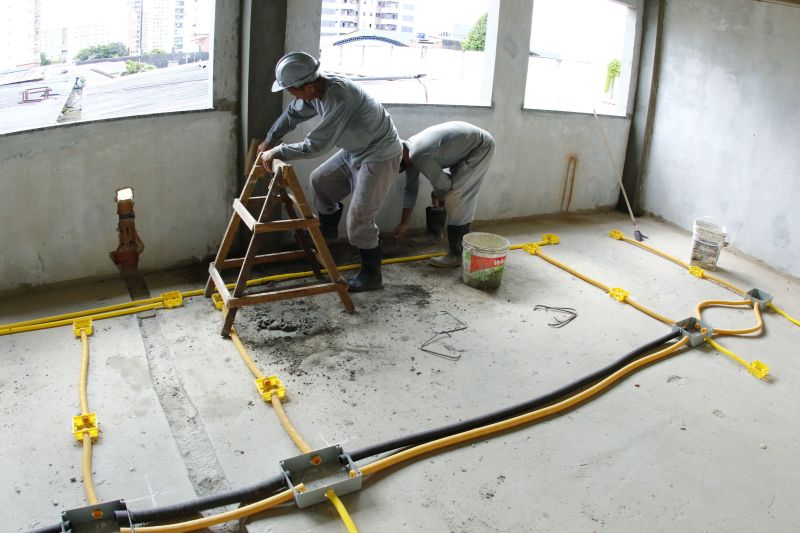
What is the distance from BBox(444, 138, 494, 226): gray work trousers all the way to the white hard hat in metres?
1.39

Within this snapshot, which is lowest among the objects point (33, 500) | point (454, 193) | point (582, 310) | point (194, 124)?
point (33, 500)

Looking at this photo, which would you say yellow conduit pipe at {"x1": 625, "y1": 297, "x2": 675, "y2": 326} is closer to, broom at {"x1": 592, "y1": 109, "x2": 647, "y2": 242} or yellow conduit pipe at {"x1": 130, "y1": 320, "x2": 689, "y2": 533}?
yellow conduit pipe at {"x1": 130, "y1": 320, "x2": 689, "y2": 533}

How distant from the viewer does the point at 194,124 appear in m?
3.87

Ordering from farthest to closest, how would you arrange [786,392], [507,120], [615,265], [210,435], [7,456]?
[507,120] → [615,265] → [786,392] → [210,435] → [7,456]

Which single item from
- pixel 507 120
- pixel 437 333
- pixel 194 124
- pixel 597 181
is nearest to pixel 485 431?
pixel 437 333

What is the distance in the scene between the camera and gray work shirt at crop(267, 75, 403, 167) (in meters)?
3.42

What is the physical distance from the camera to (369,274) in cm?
399

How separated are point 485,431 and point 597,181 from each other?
4050 mm

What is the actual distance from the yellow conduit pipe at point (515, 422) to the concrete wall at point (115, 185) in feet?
7.61

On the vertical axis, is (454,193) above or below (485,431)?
above

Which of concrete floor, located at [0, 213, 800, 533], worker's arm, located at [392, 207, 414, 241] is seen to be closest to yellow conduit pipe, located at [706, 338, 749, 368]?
concrete floor, located at [0, 213, 800, 533]

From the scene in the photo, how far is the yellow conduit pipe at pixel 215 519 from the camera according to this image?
2055 millimetres

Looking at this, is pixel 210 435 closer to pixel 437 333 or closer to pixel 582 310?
pixel 437 333

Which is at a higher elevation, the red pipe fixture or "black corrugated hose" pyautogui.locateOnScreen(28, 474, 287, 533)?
the red pipe fixture
